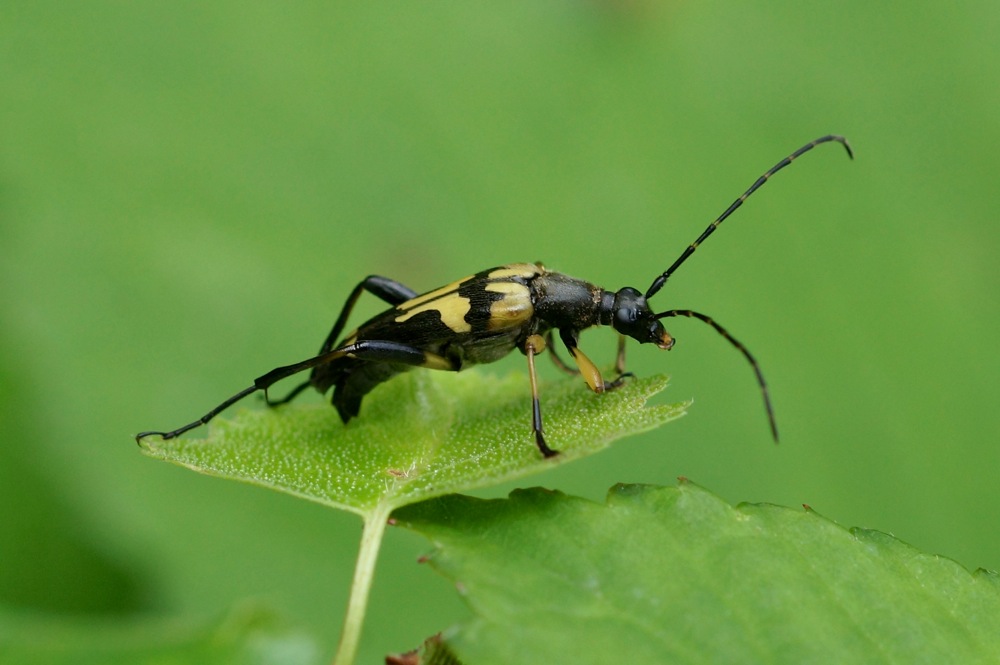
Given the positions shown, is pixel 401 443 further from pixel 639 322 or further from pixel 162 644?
pixel 639 322

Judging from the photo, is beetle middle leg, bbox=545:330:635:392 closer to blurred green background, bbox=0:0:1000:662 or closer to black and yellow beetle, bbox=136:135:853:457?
black and yellow beetle, bbox=136:135:853:457

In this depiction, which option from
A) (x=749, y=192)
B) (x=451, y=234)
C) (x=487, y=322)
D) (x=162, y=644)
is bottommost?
(x=162, y=644)

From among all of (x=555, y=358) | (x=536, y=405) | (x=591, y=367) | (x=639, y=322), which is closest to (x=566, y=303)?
(x=639, y=322)

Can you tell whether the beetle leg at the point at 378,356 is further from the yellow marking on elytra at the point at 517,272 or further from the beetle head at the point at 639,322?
the beetle head at the point at 639,322

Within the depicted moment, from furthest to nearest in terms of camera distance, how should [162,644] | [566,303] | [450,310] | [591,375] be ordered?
[566,303] → [450,310] → [591,375] → [162,644]

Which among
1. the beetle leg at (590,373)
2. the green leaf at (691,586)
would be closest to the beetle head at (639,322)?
the beetle leg at (590,373)

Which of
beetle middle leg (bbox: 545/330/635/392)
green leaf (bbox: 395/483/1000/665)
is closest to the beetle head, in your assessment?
beetle middle leg (bbox: 545/330/635/392)
